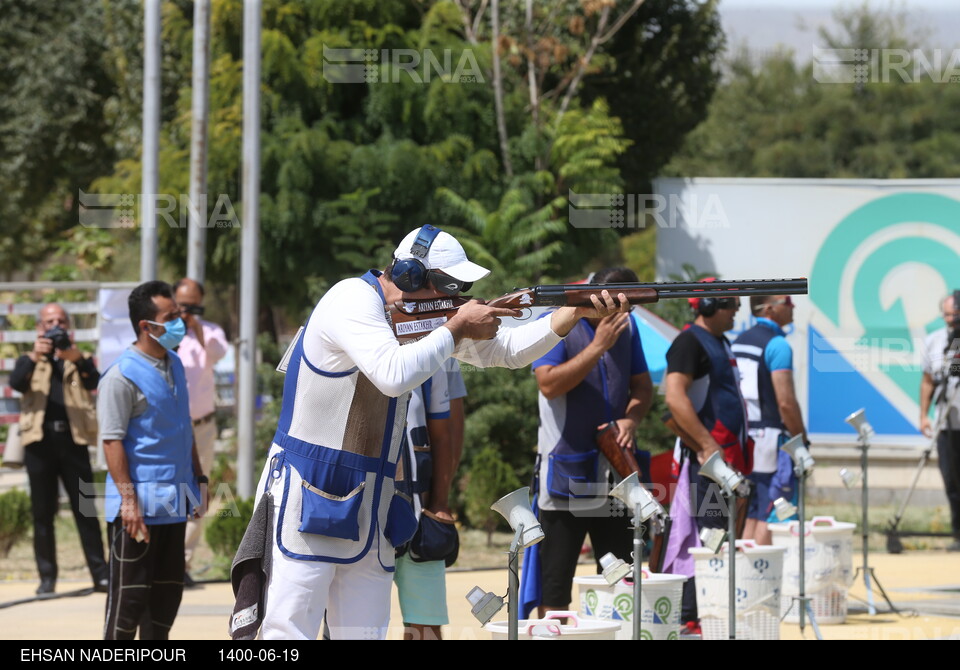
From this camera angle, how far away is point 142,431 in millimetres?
6559

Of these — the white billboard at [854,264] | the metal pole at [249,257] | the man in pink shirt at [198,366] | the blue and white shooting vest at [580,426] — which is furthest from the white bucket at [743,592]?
the white billboard at [854,264]

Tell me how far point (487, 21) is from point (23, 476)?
8.51 m

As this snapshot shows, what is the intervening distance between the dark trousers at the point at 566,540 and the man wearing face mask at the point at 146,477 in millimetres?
1787

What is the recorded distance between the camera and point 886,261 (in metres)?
13.8

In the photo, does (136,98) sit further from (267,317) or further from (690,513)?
(690,513)

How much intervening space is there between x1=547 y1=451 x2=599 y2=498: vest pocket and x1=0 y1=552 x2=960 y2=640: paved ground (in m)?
0.86

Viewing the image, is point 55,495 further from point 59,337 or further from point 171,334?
point 171,334

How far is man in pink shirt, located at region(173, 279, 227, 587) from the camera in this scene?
365 inches

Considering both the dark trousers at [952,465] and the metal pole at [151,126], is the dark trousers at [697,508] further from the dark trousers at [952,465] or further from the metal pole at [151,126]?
the metal pole at [151,126]

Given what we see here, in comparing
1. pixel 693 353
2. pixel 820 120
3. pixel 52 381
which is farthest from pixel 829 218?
pixel 820 120

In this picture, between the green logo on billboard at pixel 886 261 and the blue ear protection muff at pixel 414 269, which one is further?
the green logo on billboard at pixel 886 261

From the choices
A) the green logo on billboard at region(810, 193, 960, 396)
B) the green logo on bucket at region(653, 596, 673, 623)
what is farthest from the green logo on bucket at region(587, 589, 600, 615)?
the green logo on billboard at region(810, 193, 960, 396)

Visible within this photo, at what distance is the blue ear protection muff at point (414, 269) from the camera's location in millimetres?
4504

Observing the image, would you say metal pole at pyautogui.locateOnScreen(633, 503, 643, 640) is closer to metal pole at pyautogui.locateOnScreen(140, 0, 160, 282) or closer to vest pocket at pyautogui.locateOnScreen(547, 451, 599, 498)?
vest pocket at pyautogui.locateOnScreen(547, 451, 599, 498)
